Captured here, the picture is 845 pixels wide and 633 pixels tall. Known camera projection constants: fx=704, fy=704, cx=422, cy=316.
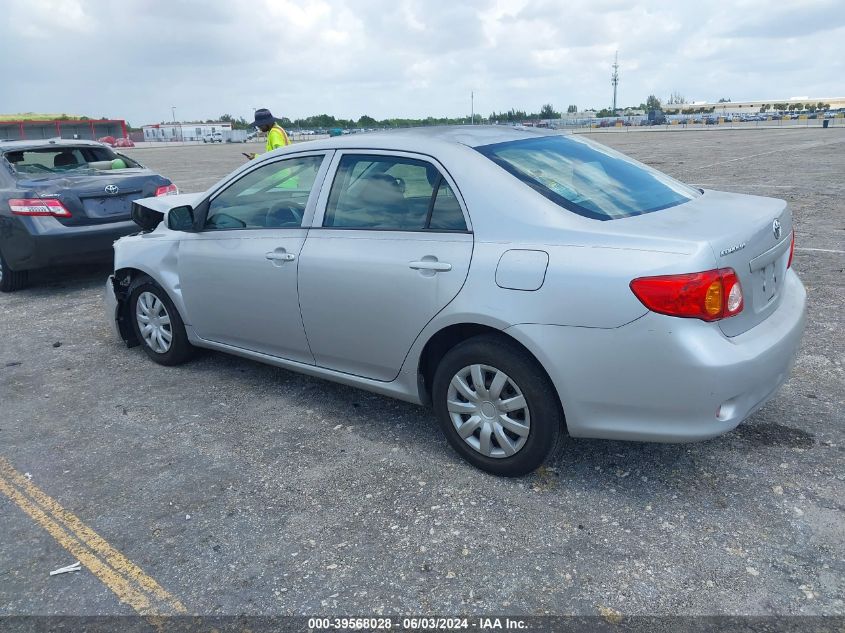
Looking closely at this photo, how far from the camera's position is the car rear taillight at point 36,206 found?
7.14 m

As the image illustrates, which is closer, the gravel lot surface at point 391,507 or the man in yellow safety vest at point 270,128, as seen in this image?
the gravel lot surface at point 391,507

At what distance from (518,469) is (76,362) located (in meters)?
3.78

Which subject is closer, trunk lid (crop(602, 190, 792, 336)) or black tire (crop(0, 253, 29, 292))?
trunk lid (crop(602, 190, 792, 336))

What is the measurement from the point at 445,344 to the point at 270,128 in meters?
6.24

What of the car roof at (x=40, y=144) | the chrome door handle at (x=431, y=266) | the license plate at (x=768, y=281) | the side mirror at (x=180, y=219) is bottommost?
the license plate at (x=768, y=281)

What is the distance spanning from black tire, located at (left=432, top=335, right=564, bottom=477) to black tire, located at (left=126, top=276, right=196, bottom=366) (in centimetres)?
231

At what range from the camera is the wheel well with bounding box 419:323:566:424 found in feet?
10.5

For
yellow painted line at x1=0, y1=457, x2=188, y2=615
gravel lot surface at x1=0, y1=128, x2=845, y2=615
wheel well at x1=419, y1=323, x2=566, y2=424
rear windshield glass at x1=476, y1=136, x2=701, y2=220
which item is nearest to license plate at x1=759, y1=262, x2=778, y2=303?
rear windshield glass at x1=476, y1=136, x2=701, y2=220

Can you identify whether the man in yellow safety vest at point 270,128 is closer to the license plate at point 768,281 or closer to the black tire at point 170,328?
the black tire at point 170,328

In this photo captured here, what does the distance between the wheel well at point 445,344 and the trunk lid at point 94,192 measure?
5.20 meters

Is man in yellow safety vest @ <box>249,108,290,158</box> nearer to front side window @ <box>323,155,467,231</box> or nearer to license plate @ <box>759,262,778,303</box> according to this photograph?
front side window @ <box>323,155,467,231</box>

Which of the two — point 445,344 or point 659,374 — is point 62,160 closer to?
point 445,344

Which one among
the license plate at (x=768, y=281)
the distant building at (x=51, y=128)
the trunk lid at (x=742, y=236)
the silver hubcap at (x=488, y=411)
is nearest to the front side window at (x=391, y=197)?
the silver hubcap at (x=488, y=411)

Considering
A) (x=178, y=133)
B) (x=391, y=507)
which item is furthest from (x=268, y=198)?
(x=178, y=133)
